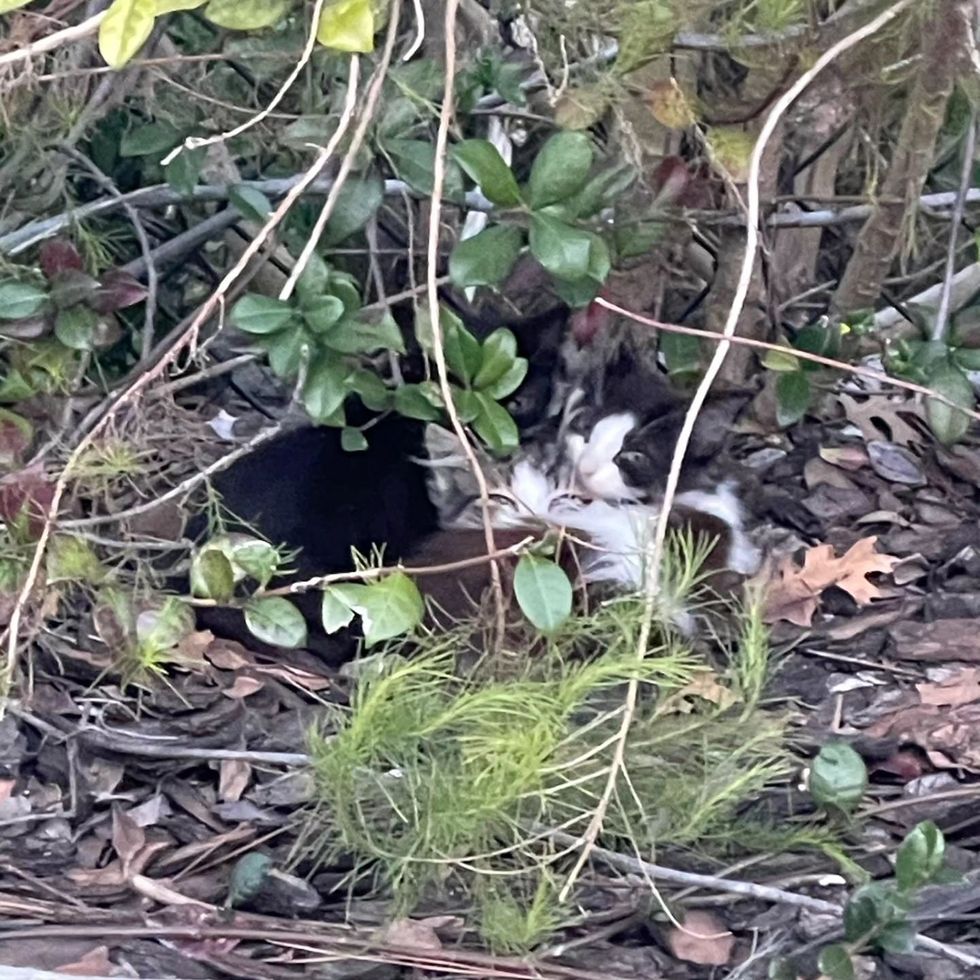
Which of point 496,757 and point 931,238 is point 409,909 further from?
point 931,238

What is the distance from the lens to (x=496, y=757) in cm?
138

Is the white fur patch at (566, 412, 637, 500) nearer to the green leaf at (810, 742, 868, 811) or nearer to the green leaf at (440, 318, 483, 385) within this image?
the green leaf at (440, 318, 483, 385)

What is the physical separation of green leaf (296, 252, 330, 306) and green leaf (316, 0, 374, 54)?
0.35m

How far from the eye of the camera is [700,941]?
145 cm

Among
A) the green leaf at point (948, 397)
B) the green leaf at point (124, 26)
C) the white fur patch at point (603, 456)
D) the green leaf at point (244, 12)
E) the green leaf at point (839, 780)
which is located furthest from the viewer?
the white fur patch at point (603, 456)

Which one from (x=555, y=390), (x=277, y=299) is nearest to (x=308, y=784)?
(x=277, y=299)

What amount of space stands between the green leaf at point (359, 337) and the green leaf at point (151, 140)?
48cm

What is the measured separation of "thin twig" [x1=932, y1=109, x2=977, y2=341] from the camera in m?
1.87

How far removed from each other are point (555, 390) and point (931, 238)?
59 centimetres

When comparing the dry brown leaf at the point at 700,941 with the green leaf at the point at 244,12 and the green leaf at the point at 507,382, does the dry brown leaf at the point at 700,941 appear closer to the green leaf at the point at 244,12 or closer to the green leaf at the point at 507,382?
the green leaf at the point at 507,382

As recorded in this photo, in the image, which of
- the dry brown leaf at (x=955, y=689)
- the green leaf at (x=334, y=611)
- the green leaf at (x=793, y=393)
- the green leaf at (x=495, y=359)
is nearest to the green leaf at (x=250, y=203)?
the green leaf at (x=495, y=359)

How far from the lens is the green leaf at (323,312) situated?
1591 mm

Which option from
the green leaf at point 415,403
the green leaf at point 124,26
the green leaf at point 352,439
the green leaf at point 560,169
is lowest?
the green leaf at point 352,439

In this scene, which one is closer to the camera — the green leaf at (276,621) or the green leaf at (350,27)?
the green leaf at (350,27)
